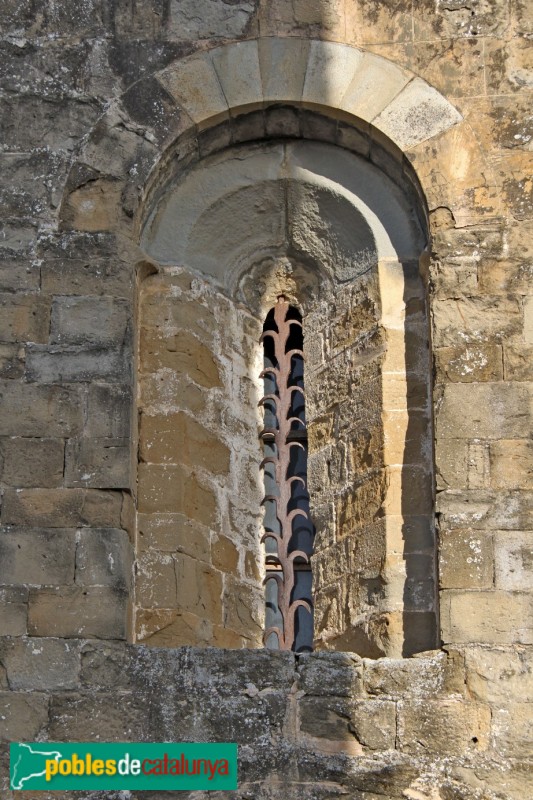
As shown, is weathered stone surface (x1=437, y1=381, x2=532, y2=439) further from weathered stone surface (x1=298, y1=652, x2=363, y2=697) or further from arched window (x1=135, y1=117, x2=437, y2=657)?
weathered stone surface (x1=298, y1=652, x2=363, y2=697)

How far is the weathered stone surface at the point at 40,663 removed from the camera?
746 centimetres

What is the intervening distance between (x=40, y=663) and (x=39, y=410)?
1070 millimetres

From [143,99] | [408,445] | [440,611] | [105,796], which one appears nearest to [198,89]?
[143,99]

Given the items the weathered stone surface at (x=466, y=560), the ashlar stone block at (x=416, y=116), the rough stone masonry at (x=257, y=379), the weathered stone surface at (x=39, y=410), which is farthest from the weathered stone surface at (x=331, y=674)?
the ashlar stone block at (x=416, y=116)

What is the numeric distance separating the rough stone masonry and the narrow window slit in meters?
0.08

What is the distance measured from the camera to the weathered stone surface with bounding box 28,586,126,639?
24.7ft

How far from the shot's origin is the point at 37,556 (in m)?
7.65

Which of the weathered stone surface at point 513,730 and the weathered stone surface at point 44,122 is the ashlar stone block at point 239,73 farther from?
the weathered stone surface at point 513,730

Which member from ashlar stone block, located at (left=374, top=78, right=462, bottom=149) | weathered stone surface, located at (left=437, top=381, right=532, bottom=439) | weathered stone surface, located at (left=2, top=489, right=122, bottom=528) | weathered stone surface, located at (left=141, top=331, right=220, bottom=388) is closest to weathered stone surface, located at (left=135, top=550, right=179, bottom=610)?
weathered stone surface, located at (left=2, top=489, right=122, bottom=528)

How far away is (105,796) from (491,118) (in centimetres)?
336

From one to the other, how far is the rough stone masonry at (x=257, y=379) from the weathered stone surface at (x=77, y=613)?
0.01m

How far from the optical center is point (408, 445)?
8164 millimetres

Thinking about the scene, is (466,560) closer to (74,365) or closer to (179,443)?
(179,443)

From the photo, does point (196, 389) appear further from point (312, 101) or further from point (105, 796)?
point (105, 796)
